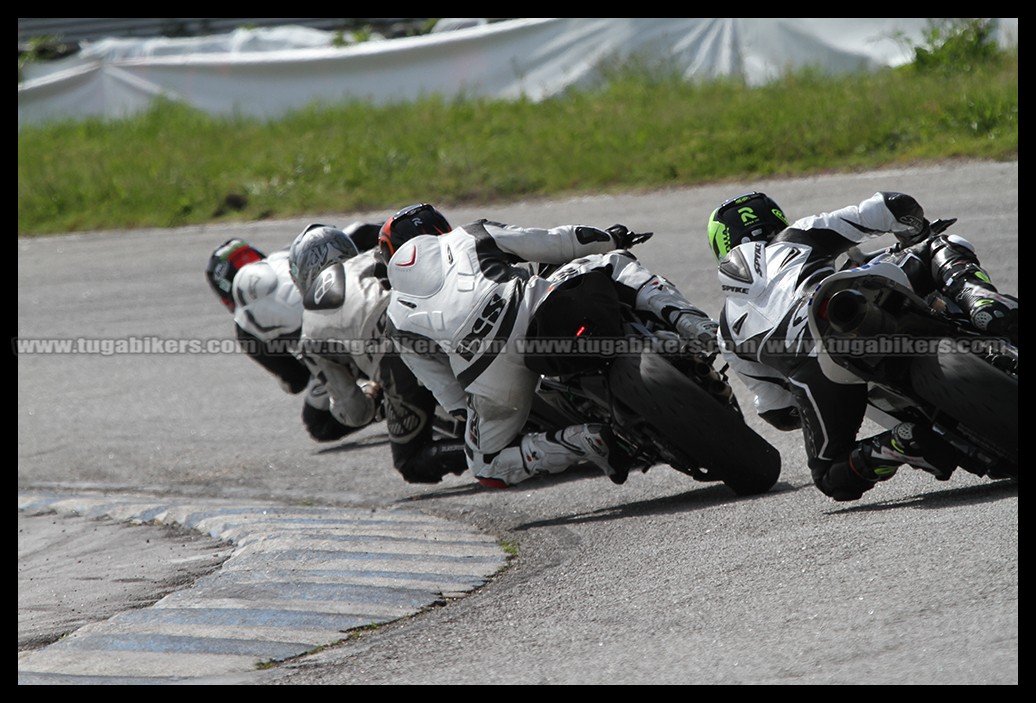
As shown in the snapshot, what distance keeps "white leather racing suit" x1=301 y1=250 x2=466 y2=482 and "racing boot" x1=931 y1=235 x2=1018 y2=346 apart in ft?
9.32

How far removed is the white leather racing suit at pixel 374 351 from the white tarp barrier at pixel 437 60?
28.7 ft

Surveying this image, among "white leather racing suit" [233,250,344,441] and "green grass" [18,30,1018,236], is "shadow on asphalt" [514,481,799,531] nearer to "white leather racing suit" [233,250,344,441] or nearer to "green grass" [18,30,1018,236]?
"white leather racing suit" [233,250,344,441]

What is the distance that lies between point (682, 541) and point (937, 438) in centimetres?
107

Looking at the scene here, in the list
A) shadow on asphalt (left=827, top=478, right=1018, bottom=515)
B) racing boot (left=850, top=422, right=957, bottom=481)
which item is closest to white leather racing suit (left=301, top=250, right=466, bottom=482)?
shadow on asphalt (left=827, top=478, right=1018, bottom=515)

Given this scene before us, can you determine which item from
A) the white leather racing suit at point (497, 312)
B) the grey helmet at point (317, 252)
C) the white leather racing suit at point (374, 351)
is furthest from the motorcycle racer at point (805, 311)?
the grey helmet at point (317, 252)

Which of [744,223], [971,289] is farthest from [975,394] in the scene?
[744,223]

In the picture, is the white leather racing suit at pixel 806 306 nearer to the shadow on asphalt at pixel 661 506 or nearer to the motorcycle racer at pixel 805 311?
the motorcycle racer at pixel 805 311

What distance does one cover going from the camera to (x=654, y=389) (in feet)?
18.0

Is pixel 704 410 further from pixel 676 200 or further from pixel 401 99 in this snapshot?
pixel 401 99

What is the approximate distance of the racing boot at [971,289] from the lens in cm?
478
